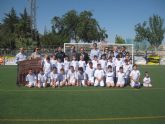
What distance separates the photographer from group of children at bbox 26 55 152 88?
13719mm

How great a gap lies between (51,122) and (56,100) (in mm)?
2714

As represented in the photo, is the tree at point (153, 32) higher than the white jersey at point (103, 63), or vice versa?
the tree at point (153, 32)

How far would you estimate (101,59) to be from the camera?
48.8 ft

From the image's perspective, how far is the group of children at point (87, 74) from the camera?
13719 millimetres

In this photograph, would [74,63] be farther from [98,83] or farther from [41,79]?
[41,79]

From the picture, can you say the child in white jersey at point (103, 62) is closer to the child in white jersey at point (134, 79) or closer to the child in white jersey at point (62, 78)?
the child in white jersey at point (134, 79)

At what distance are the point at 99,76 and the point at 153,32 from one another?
43.2 metres

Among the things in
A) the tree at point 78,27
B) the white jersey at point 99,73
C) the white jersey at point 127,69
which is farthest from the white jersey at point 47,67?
the tree at point 78,27

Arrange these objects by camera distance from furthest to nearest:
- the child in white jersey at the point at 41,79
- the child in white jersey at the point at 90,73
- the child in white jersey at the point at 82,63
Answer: the child in white jersey at the point at 82,63 < the child in white jersey at the point at 90,73 < the child in white jersey at the point at 41,79

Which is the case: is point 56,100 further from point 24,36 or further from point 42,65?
point 24,36

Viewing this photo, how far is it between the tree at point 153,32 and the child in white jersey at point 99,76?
42.0 metres

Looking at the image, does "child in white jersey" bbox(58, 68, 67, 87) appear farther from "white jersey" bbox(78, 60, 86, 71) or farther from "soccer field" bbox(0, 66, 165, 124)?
"soccer field" bbox(0, 66, 165, 124)

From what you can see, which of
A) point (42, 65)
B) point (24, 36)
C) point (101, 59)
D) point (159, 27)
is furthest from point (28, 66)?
point (159, 27)

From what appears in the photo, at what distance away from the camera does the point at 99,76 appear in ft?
46.3
